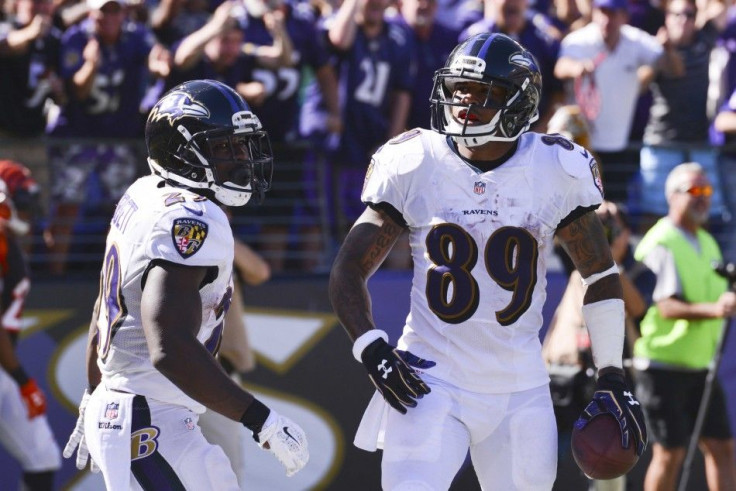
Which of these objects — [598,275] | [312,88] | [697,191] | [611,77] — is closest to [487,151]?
[598,275]

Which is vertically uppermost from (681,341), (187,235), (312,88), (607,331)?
(187,235)

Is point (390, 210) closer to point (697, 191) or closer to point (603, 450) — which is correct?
point (603, 450)

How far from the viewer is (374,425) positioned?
13.7 feet

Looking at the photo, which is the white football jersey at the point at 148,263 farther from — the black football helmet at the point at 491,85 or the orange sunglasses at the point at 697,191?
the orange sunglasses at the point at 697,191

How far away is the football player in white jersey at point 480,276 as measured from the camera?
409cm

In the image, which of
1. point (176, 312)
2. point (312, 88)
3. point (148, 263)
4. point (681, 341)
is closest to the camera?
point (176, 312)

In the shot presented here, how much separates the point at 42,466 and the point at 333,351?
1741 millimetres

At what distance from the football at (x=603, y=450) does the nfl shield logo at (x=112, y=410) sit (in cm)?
143

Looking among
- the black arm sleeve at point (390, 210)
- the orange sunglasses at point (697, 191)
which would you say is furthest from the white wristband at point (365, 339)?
the orange sunglasses at point (697, 191)

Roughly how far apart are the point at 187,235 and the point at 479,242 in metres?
0.98

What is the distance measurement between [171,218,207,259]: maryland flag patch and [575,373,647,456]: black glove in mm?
1360

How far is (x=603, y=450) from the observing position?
402 cm

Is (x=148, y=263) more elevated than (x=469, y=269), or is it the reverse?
(x=148, y=263)

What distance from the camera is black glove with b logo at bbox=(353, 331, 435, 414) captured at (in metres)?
3.96
